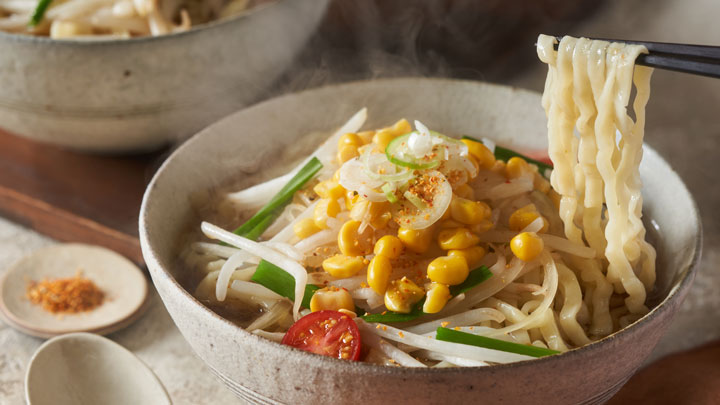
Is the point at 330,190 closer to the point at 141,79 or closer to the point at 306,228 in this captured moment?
the point at 306,228

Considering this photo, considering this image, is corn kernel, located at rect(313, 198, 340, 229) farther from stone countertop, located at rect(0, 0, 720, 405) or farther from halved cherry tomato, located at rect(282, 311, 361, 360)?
stone countertop, located at rect(0, 0, 720, 405)

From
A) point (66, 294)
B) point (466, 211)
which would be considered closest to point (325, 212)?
point (466, 211)

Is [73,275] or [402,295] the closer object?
[402,295]

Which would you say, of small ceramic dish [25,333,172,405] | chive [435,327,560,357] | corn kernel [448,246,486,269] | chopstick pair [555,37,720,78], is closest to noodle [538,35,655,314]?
chopstick pair [555,37,720,78]

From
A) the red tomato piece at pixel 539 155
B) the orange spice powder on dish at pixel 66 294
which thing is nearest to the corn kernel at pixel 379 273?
the red tomato piece at pixel 539 155

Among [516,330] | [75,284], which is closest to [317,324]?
[516,330]

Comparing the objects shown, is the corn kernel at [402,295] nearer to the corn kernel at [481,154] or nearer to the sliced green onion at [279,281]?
the sliced green onion at [279,281]
